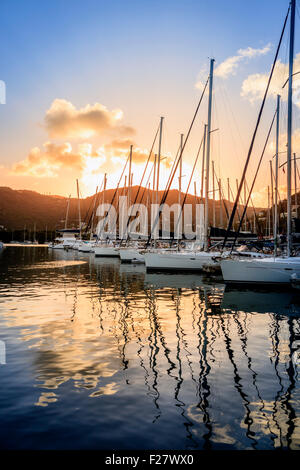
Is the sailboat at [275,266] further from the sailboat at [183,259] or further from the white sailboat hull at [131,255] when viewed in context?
the white sailboat hull at [131,255]

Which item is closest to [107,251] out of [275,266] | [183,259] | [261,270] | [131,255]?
[131,255]

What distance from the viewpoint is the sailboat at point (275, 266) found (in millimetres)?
21797

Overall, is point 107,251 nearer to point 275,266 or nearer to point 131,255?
point 131,255

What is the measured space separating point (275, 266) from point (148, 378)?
56.2 feet

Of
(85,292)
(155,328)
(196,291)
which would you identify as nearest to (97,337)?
(155,328)

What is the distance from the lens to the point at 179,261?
32.6 meters

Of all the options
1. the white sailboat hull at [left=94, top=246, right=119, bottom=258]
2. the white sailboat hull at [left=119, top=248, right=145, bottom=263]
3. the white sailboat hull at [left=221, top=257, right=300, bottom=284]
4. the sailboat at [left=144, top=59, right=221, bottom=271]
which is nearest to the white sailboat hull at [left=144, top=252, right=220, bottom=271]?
the sailboat at [left=144, top=59, right=221, bottom=271]

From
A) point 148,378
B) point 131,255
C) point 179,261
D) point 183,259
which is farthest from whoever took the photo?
point 131,255

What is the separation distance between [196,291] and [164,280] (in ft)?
19.5

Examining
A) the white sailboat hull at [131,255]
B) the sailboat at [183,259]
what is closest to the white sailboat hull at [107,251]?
the white sailboat hull at [131,255]

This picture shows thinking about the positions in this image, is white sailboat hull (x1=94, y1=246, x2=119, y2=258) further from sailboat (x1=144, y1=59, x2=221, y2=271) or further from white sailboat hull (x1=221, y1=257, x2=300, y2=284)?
white sailboat hull (x1=221, y1=257, x2=300, y2=284)

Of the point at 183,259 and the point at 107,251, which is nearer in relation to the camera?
the point at 183,259

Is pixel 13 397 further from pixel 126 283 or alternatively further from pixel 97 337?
pixel 126 283

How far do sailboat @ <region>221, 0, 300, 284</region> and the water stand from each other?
693 cm
